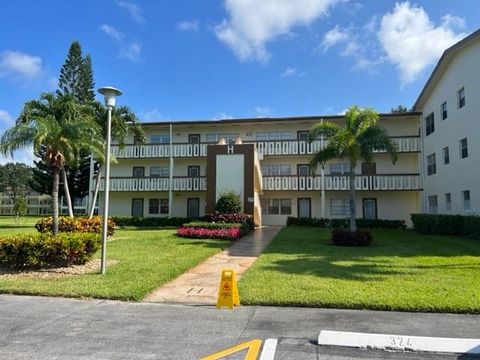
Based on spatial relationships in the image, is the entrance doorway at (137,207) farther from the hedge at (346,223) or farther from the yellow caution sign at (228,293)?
the yellow caution sign at (228,293)

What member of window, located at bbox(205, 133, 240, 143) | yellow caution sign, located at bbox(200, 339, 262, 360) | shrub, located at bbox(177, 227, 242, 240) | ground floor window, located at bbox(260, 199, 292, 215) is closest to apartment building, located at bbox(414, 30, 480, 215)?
ground floor window, located at bbox(260, 199, 292, 215)

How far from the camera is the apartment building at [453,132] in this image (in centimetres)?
1933

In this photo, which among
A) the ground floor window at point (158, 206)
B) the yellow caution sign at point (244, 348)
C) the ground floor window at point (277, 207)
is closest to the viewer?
the yellow caution sign at point (244, 348)

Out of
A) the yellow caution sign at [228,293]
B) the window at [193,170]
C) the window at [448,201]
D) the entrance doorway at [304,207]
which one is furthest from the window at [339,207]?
the yellow caution sign at [228,293]

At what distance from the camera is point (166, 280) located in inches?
386

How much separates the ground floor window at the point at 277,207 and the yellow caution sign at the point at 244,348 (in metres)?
25.1

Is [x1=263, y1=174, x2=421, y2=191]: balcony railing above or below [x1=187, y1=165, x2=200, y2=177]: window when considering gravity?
below

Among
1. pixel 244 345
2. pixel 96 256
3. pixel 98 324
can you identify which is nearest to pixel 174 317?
pixel 98 324

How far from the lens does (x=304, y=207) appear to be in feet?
99.5

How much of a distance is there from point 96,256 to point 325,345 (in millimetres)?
9581

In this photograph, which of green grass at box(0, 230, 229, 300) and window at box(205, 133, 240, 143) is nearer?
green grass at box(0, 230, 229, 300)

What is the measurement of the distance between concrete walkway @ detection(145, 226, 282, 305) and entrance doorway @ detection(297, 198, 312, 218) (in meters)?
14.3

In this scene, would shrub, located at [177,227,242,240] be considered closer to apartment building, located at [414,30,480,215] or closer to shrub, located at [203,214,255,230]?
shrub, located at [203,214,255,230]

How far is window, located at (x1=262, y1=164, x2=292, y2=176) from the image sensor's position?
101 feet
